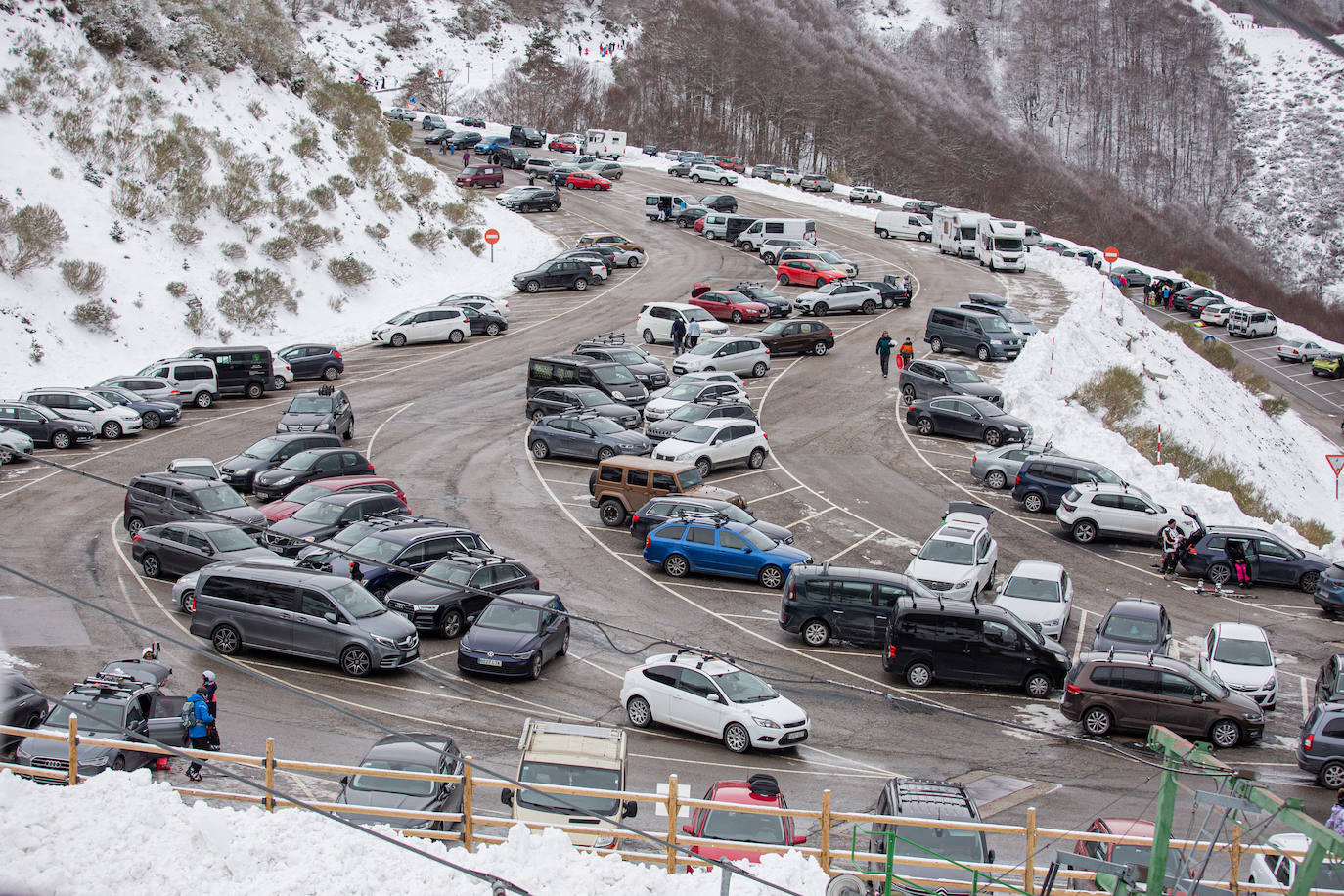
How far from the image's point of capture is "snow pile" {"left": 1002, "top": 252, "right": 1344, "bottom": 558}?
33.7m

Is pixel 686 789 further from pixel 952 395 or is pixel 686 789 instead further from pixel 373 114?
pixel 373 114

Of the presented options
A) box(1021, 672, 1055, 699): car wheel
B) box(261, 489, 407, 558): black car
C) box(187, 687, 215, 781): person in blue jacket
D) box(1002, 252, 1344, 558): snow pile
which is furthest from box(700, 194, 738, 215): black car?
box(187, 687, 215, 781): person in blue jacket

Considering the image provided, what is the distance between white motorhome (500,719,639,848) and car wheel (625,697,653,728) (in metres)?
3.62

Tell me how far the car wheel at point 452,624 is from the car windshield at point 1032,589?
1089cm

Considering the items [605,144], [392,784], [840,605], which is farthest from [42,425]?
[605,144]

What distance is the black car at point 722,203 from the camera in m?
72.8

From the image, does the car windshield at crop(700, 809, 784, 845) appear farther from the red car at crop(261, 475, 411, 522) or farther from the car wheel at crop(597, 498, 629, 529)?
the car wheel at crop(597, 498, 629, 529)

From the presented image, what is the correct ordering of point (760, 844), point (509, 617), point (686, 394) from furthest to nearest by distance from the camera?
point (686, 394), point (509, 617), point (760, 844)

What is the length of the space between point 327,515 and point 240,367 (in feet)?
51.3

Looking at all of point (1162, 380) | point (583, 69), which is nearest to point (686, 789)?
point (1162, 380)

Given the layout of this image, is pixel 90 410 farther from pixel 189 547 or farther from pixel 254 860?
pixel 254 860

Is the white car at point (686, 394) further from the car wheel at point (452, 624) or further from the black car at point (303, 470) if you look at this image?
the car wheel at point (452, 624)

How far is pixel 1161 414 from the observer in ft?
141

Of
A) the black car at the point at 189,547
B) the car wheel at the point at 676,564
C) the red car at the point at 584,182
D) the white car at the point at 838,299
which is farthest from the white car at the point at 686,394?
the red car at the point at 584,182
